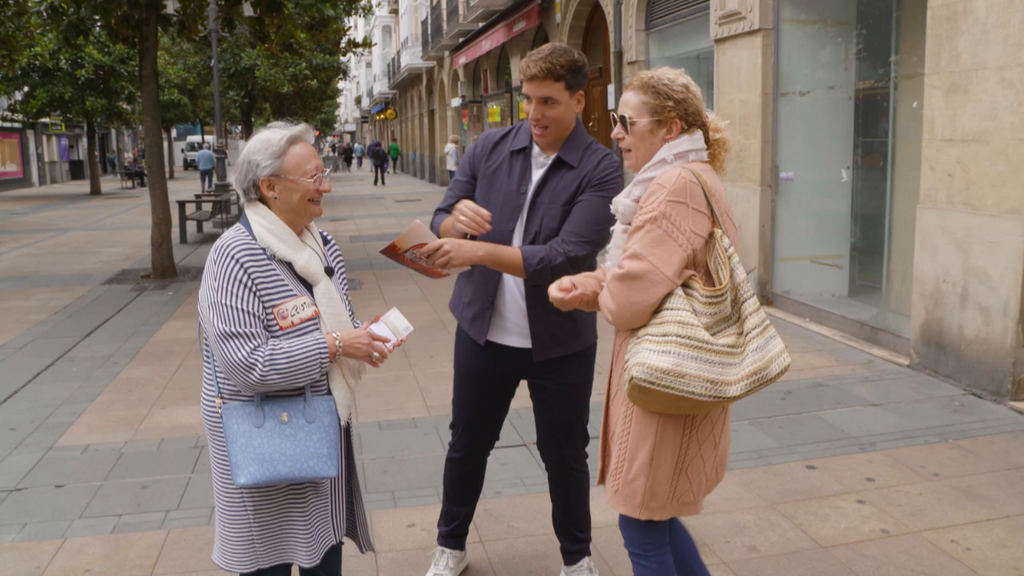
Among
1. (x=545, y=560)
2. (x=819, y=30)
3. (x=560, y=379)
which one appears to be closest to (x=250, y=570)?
(x=560, y=379)

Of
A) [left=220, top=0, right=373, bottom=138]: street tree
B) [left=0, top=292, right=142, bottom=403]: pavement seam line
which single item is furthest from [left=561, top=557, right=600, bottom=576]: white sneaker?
[left=220, top=0, right=373, bottom=138]: street tree

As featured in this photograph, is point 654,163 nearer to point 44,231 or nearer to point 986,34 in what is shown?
point 986,34

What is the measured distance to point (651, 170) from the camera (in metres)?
2.44

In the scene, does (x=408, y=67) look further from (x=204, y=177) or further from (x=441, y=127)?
(x=204, y=177)

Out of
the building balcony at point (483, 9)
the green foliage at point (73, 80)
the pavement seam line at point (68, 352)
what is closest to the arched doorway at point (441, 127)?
the building balcony at point (483, 9)

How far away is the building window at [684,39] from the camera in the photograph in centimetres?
958

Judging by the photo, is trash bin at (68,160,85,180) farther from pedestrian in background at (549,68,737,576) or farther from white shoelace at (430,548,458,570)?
pedestrian in background at (549,68,737,576)

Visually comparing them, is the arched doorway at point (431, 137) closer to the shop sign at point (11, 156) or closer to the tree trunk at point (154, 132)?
the shop sign at point (11, 156)

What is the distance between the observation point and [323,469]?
93.6 inches

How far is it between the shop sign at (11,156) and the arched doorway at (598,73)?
27.1 metres

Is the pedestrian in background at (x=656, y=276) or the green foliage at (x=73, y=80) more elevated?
the green foliage at (x=73, y=80)

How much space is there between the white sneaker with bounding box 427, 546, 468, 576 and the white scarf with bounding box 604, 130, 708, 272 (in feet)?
4.79

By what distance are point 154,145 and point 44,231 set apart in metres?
8.72

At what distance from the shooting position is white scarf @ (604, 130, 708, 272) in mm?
2414
